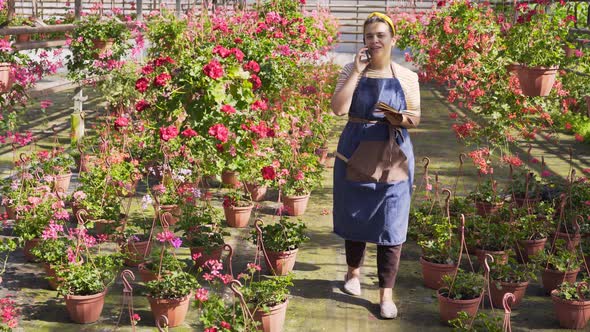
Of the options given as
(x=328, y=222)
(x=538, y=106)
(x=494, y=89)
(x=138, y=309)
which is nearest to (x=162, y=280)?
(x=138, y=309)

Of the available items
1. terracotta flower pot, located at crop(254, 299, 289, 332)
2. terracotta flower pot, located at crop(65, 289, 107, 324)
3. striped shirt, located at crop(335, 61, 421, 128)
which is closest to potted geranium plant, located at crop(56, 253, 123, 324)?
terracotta flower pot, located at crop(65, 289, 107, 324)

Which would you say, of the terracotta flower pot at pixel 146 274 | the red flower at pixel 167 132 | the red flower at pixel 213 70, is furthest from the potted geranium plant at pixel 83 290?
the red flower at pixel 213 70

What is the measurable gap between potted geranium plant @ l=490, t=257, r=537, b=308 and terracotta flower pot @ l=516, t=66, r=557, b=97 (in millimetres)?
2765

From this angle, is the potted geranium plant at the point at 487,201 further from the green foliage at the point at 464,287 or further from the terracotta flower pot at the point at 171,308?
the terracotta flower pot at the point at 171,308

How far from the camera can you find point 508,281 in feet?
14.3

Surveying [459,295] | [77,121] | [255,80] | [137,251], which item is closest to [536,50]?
[255,80]

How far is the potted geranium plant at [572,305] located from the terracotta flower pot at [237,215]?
235cm

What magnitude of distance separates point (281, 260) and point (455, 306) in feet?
3.63

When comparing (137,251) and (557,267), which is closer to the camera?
(557,267)

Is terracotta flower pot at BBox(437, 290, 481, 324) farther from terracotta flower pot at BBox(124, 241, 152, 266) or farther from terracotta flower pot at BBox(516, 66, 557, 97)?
terracotta flower pot at BBox(516, 66, 557, 97)

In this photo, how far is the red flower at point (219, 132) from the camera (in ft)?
13.1

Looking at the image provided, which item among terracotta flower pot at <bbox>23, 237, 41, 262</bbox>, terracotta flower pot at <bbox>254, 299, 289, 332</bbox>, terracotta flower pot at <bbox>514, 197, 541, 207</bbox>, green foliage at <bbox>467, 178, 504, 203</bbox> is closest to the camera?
terracotta flower pot at <bbox>254, 299, 289, 332</bbox>

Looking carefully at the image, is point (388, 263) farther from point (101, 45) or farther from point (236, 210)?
point (101, 45)

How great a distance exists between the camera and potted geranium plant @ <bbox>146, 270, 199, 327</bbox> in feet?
13.0
